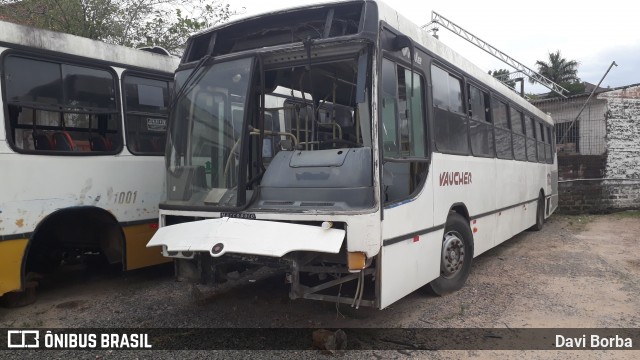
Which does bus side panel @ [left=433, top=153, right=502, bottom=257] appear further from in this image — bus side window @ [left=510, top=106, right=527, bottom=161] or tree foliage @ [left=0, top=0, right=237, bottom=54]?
tree foliage @ [left=0, top=0, right=237, bottom=54]

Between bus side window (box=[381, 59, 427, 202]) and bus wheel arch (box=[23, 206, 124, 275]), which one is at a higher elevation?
bus side window (box=[381, 59, 427, 202])

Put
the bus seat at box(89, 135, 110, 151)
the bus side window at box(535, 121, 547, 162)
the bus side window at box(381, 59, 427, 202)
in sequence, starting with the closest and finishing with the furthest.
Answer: the bus side window at box(381, 59, 427, 202) < the bus seat at box(89, 135, 110, 151) < the bus side window at box(535, 121, 547, 162)

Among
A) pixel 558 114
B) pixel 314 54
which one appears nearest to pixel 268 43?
pixel 314 54

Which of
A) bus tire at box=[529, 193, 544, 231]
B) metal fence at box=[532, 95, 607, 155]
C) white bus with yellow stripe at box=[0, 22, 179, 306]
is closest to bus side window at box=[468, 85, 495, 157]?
white bus with yellow stripe at box=[0, 22, 179, 306]

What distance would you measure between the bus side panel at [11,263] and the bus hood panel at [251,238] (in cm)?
176

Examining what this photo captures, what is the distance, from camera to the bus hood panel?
3.34m

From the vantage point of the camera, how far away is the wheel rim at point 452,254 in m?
5.10

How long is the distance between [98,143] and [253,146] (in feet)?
7.10

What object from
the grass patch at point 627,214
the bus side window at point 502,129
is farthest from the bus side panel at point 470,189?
the grass patch at point 627,214

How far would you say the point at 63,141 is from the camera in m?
5.05

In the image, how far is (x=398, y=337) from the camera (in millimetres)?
4086

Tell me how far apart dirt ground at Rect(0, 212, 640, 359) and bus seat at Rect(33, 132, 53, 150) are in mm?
1763

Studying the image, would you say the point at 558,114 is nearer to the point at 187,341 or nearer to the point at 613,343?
the point at 613,343

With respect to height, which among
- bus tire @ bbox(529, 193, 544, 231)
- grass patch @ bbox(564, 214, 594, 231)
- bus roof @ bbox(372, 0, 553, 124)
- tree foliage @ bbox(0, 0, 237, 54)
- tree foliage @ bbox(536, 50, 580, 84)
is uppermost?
tree foliage @ bbox(536, 50, 580, 84)
